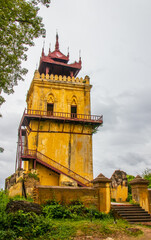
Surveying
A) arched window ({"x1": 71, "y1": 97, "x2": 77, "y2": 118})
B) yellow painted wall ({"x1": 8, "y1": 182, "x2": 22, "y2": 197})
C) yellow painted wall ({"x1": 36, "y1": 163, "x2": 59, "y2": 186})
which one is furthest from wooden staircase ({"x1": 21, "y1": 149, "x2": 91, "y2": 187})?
arched window ({"x1": 71, "y1": 97, "x2": 77, "y2": 118})

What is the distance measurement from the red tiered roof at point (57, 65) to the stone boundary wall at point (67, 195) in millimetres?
16411

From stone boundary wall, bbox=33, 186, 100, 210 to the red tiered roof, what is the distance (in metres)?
16.4

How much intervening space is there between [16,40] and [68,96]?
13995 mm

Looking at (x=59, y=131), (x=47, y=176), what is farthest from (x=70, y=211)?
(x=59, y=131)

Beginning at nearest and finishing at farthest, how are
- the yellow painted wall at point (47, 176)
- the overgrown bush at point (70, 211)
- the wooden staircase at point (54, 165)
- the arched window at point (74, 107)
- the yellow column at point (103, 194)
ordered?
the overgrown bush at point (70, 211) < the yellow column at point (103, 194) < the wooden staircase at point (54, 165) < the yellow painted wall at point (47, 176) < the arched window at point (74, 107)

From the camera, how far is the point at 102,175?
1238cm

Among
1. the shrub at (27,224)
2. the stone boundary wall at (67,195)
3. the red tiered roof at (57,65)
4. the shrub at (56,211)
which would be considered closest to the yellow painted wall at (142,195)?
the stone boundary wall at (67,195)

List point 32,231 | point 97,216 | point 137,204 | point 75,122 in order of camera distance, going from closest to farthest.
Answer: point 32,231 < point 97,216 < point 137,204 < point 75,122

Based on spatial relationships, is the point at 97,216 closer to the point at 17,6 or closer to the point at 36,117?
the point at 17,6

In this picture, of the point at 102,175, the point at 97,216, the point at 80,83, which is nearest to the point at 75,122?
the point at 80,83

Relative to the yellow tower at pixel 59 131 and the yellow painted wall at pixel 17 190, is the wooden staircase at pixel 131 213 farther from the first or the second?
the yellow painted wall at pixel 17 190

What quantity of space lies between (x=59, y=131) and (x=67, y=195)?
35.6 ft

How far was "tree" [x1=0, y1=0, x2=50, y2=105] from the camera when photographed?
8.90m

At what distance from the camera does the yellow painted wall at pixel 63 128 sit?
2102cm
